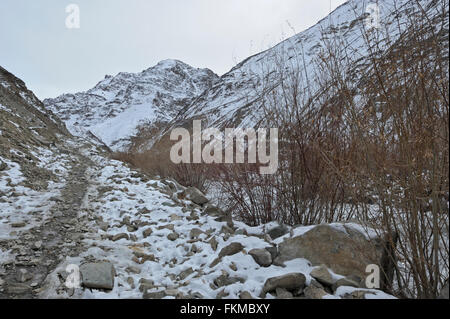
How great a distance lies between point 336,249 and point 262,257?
0.51 meters

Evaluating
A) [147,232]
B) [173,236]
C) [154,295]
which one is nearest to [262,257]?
[154,295]

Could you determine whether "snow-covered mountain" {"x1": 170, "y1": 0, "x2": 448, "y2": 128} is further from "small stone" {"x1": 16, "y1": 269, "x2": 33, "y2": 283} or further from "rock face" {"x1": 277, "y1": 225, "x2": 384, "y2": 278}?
"small stone" {"x1": 16, "y1": 269, "x2": 33, "y2": 283}

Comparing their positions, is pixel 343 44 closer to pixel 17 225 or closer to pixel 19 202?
pixel 17 225

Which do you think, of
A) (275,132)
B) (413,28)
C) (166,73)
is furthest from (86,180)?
(166,73)

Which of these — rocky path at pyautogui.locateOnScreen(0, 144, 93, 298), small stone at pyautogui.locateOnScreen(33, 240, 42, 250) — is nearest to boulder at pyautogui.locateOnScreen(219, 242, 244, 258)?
rocky path at pyautogui.locateOnScreen(0, 144, 93, 298)

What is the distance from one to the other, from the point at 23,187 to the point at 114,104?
113 m

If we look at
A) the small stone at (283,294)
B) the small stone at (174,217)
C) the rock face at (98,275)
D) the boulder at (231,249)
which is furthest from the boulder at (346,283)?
the small stone at (174,217)

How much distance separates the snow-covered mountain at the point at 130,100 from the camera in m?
78.2

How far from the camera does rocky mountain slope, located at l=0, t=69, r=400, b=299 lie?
1531 millimetres

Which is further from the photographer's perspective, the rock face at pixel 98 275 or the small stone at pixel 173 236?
the small stone at pixel 173 236

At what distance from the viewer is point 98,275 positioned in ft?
5.40

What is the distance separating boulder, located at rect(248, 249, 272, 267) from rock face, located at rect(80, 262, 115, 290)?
1.00 metres

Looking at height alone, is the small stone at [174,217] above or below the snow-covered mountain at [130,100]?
below

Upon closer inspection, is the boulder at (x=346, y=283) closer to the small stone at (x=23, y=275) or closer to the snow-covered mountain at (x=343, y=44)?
the snow-covered mountain at (x=343, y=44)
